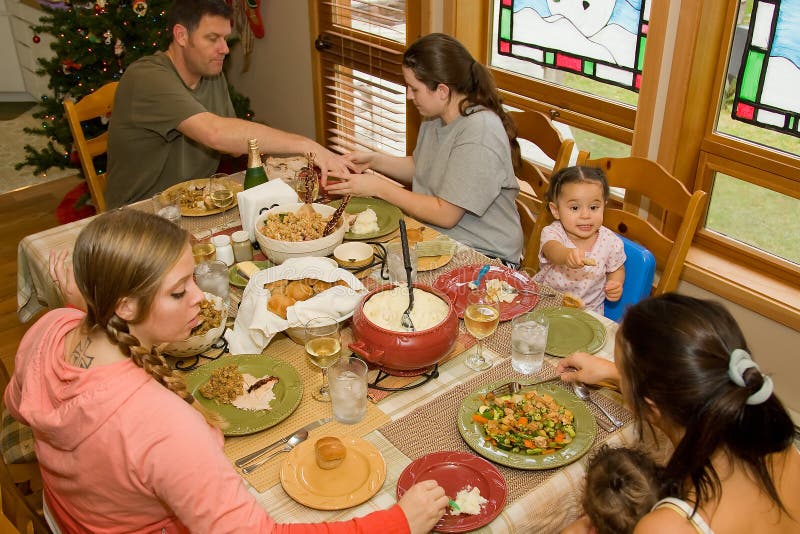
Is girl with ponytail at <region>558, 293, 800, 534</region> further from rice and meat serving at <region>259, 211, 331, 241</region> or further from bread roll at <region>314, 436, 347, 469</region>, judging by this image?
rice and meat serving at <region>259, 211, 331, 241</region>

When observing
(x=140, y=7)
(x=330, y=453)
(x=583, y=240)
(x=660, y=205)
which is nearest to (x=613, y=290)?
(x=583, y=240)

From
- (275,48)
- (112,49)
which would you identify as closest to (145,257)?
(112,49)

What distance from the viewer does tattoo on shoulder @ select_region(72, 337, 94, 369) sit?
1231 millimetres

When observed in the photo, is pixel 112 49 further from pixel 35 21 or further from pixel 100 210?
pixel 35 21

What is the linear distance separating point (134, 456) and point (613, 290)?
4.68 feet

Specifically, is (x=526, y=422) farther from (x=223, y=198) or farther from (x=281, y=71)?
(x=281, y=71)

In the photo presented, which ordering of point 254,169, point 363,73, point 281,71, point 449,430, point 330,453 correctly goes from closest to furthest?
point 330,453
point 449,430
point 254,169
point 363,73
point 281,71

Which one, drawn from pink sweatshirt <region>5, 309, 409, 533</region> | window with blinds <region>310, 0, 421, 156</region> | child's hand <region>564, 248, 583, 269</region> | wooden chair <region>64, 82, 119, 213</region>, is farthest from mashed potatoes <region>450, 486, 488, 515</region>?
window with blinds <region>310, 0, 421, 156</region>

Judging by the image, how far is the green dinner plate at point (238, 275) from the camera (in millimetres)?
1945

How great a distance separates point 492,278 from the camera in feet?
6.27

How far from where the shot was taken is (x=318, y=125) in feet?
14.0

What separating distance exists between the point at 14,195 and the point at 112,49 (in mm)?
1532

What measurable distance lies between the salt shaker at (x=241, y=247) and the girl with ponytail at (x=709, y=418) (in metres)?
1.16

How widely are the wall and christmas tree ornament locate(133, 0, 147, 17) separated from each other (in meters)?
0.82
